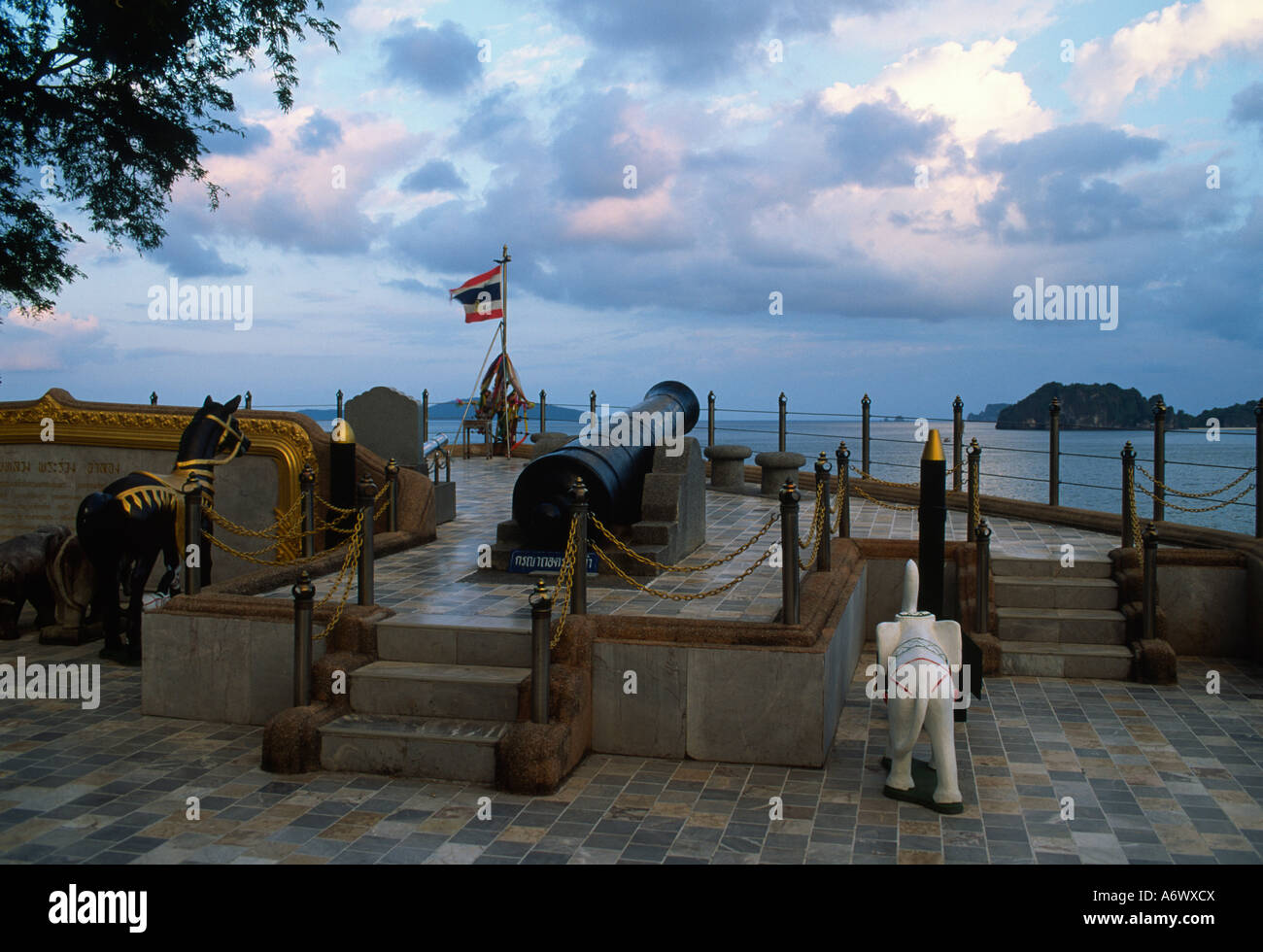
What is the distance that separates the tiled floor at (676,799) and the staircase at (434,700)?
155 mm

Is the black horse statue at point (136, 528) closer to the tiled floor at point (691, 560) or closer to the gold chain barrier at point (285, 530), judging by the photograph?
the gold chain barrier at point (285, 530)

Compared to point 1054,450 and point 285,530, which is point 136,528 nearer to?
point 285,530

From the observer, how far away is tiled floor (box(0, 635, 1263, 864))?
18.2 ft

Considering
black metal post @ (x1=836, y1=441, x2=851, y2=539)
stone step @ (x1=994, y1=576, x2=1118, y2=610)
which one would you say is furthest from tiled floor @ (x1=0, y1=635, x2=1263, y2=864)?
black metal post @ (x1=836, y1=441, x2=851, y2=539)

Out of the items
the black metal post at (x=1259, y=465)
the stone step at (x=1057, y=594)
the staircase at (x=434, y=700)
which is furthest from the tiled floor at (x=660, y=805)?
the black metal post at (x=1259, y=465)

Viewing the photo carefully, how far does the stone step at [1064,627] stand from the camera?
9.80 meters

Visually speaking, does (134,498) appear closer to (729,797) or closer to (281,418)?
(281,418)

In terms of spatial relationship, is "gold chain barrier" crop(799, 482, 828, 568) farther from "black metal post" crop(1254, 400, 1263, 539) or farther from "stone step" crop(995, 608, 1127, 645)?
"black metal post" crop(1254, 400, 1263, 539)

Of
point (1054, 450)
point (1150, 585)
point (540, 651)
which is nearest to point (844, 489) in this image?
point (1150, 585)

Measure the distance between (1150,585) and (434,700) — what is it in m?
6.40

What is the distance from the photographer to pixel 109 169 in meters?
16.1

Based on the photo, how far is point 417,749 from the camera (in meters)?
6.71

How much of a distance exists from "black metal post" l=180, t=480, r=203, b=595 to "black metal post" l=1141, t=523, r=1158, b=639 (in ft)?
26.1
